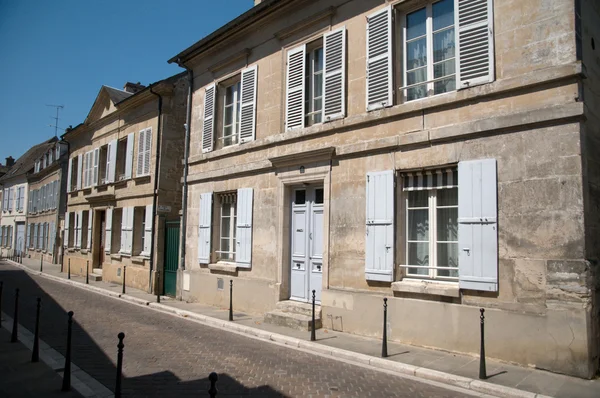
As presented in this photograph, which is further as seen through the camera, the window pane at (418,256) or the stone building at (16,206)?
the stone building at (16,206)

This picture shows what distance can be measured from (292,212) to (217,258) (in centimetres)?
324

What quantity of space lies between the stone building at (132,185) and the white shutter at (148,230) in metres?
0.02

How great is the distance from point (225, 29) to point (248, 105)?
237cm

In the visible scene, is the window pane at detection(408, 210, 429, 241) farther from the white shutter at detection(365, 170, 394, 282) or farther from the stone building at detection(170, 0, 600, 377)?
the white shutter at detection(365, 170, 394, 282)

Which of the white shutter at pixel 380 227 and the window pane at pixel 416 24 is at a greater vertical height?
the window pane at pixel 416 24

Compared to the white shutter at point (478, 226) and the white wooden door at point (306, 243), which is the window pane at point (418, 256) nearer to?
the white shutter at point (478, 226)

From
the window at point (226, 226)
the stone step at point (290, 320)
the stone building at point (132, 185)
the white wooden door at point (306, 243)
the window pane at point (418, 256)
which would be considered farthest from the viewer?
the stone building at point (132, 185)

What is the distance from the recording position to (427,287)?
6.91 m

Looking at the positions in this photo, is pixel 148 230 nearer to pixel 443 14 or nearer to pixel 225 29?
pixel 225 29

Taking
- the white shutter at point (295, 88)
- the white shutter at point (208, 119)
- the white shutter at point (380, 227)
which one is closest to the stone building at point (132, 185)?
the white shutter at point (208, 119)

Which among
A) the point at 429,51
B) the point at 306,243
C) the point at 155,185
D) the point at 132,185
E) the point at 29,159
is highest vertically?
the point at 29,159

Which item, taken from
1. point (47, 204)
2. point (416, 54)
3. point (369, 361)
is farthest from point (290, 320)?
point (47, 204)

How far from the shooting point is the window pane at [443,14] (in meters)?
7.23

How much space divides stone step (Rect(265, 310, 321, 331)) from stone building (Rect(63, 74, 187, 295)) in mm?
5460
